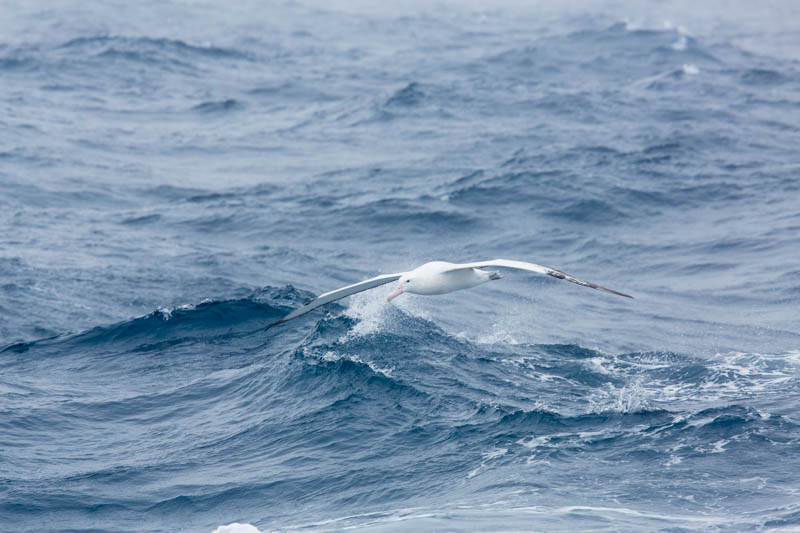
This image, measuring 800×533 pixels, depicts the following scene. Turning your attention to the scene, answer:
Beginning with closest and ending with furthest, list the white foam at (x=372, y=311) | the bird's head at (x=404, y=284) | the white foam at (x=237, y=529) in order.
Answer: the white foam at (x=237, y=529)
the bird's head at (x=404, y=284)
the white foam at (x=372, y=311)

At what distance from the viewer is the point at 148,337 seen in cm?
2356

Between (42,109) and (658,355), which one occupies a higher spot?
(42,109)

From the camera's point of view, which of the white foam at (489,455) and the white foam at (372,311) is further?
the white foam at (372,311)

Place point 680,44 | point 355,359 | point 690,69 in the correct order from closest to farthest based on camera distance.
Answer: point 355,359, point 690,69, point 680,44

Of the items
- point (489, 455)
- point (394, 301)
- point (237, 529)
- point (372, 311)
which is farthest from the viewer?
point (394, 301)

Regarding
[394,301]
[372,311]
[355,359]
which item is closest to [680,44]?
[394,301]

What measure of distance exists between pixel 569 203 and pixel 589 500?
19.1 meters

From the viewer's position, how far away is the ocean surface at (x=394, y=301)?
17125 mm

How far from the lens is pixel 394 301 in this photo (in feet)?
83.1

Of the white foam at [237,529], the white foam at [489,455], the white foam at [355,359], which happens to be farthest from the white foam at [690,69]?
the white foam at [237,529]

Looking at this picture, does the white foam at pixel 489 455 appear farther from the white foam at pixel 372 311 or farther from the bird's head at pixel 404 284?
the white foam at pixel 372 311

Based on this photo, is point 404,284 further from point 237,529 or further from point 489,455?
point 237,529

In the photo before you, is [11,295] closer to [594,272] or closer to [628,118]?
[594,272]

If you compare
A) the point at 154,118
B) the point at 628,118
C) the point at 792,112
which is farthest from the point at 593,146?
the point at 154,118
